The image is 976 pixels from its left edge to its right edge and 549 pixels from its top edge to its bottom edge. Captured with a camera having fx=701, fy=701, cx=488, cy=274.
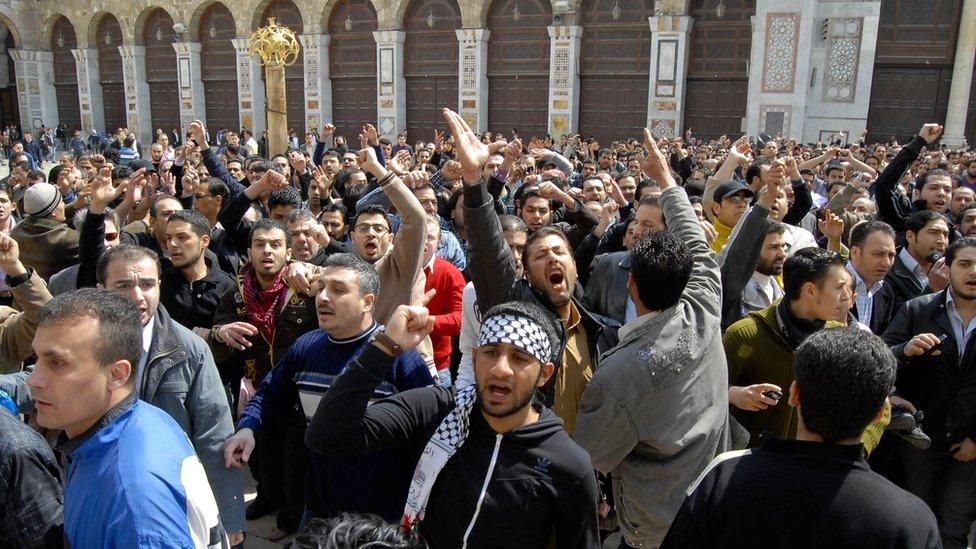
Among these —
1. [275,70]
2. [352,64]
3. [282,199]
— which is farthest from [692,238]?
[352,64]

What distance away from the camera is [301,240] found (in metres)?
4.69

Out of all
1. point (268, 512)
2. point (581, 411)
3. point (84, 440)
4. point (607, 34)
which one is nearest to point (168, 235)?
point (268, 512)

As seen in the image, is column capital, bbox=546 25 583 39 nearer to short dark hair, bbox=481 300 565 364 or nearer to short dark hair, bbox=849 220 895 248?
short dark hair, bbox=849 220 895 248

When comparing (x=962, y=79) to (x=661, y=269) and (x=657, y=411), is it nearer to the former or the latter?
(x=661, y=269)

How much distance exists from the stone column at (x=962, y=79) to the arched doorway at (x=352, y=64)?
52.1 feet

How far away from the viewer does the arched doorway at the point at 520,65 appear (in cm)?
2012

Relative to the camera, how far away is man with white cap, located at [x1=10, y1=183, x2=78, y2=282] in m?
4.82

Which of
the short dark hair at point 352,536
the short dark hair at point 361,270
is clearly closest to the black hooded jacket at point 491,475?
the short dark hair at point 352,536

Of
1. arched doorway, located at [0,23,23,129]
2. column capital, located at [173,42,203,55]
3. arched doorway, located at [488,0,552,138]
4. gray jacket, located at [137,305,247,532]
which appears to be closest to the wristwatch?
gray jacket, located at [137,305,247,532]

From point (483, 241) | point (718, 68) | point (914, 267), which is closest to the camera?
point (483, 241)

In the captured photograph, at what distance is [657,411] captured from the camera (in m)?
2.49

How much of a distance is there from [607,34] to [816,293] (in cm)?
1752

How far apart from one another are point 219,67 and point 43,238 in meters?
22.6

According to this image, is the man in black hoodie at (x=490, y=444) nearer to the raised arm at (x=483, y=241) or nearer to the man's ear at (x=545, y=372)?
the man's ear at (x=545, y=372)
